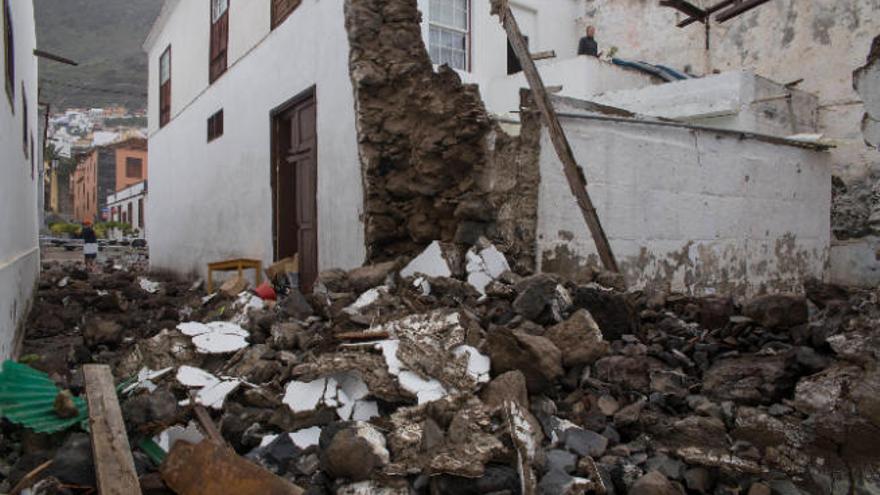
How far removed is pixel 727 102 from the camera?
31.2 ft

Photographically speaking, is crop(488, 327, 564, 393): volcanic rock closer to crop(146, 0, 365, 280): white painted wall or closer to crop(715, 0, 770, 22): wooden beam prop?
crop(146, 0, 365, 280): white painted wall

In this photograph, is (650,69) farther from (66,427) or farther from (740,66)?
(66,427)

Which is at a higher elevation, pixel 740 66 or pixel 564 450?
pixel 740 66

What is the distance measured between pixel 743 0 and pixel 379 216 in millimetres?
6823

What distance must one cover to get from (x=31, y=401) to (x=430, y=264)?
3292 millimetres

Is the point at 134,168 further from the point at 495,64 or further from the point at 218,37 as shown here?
the point at 495,64

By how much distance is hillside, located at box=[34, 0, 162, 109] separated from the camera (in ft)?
243

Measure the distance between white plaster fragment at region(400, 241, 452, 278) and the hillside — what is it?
73207 millimetres

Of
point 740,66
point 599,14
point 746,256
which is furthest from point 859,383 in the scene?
point 599,14

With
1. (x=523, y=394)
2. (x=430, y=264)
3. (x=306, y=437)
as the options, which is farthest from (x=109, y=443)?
(x=430, y=264)

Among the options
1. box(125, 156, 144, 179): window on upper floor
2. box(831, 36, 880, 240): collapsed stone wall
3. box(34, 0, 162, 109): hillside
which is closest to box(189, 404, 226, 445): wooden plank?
box(831, 36, 880, 240): collapsed stone wall

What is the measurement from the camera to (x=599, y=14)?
13.4 m

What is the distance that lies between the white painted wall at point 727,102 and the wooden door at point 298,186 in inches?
213

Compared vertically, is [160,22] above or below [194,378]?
above
